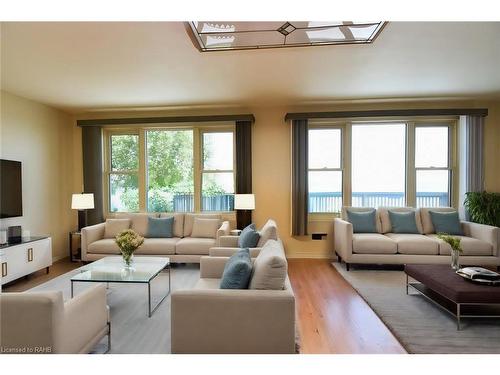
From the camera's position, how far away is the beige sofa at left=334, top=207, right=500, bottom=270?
3.70 metres

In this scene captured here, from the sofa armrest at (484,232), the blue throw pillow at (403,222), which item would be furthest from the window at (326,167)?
the sofa armrest at (484,232)

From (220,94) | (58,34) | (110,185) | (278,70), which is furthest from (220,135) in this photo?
(58,34)

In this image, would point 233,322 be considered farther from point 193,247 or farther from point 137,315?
point 193,247

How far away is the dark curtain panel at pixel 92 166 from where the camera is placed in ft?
16.2

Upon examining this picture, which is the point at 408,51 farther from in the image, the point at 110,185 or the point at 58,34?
the point at 110,185

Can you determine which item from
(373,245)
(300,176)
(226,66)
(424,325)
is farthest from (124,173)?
(424,325)

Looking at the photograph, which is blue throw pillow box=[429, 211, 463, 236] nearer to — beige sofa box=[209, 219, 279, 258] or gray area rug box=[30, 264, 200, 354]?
beige sofa box=[209, 219, 279, 258]

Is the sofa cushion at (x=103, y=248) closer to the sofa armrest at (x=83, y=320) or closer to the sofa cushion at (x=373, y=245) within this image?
the sofa armrest at (x=83, y=320)

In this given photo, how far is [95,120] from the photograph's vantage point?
16.0ft

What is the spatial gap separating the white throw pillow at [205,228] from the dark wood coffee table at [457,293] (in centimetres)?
280

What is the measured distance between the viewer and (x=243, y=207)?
4.29 m

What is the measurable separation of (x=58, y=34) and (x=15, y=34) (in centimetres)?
39

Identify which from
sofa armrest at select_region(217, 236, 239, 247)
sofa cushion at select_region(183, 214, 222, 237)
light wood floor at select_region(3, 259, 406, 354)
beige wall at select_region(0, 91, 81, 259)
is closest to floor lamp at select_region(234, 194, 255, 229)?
sofa cushion at select_region(183, 214, 222, 237)
